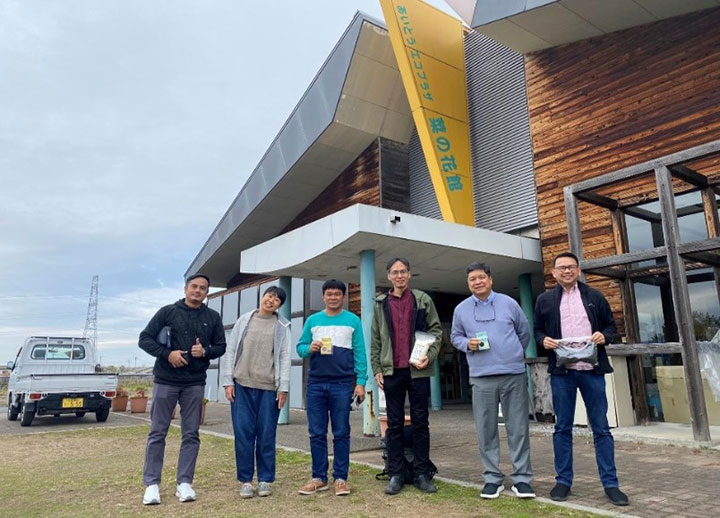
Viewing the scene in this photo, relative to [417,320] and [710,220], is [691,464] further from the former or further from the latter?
[710,220]

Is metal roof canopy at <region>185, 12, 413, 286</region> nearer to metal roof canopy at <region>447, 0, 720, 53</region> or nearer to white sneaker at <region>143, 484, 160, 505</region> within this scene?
metal roof canopy at <region>447, 0, 720, 53</region>

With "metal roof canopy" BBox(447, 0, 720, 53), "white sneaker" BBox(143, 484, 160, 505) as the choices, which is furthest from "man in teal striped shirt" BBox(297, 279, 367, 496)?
"metal roof canopy" BBox(447, 0, 720, 53)

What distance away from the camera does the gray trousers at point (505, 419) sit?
3.96 m

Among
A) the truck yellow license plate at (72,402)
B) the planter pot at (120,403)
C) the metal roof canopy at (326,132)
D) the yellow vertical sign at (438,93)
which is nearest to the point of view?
the yellow vertical sign at (438,93)

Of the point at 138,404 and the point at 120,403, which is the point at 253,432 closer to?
the point at 138,404

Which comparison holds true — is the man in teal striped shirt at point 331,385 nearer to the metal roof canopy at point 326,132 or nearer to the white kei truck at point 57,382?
the metal roof canopy at point 326,132

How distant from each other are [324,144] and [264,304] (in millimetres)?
9275

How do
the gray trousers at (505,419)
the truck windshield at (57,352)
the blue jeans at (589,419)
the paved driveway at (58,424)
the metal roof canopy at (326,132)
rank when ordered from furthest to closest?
the truck windshield at (57,352)
the metal roof canopy at (326,132)
the paved driveway at (58,424)
the gray trousers at (505,419)
the blue jeans at (589,419)

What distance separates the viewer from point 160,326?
4301 millimetres

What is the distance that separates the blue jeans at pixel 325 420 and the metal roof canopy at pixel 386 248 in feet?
12.2

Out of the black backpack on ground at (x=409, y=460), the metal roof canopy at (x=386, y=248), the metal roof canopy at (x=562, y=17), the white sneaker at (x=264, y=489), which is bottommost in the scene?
the white sneaker at (x=264, y=489)

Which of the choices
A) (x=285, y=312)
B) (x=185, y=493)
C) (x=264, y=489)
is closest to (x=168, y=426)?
(x=185, y=493)

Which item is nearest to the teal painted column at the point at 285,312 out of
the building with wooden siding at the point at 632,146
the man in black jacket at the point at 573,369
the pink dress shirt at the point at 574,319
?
the building with wooden siding at the point at 632,146

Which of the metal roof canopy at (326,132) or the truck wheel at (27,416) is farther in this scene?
the metal roof canopy at (326,132)
